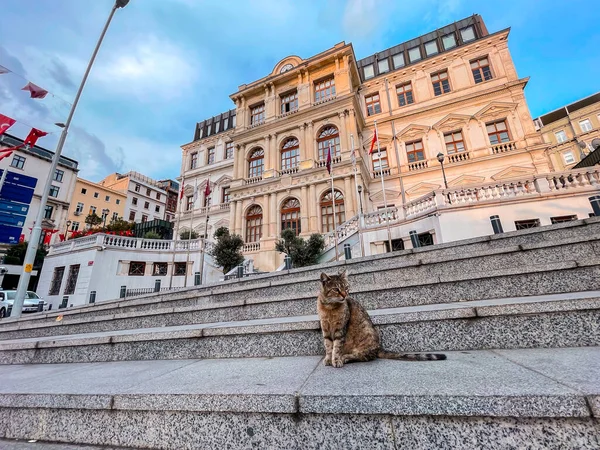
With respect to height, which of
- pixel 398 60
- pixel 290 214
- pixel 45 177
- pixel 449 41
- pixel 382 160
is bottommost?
pixel 290 214

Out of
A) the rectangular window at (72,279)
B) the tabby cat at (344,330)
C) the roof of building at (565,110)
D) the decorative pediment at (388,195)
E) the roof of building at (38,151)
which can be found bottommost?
the tabby cat at (344,330)

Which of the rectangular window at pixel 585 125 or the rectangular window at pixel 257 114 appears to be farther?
the rectangular window at pixel 585 125

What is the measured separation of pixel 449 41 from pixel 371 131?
9893 mm

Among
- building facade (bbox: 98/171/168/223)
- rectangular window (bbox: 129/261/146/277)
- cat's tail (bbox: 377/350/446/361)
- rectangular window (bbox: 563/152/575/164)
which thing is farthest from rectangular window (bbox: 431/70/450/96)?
building facade (bbox: 98/171/168/223)

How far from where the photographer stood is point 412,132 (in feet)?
61.9

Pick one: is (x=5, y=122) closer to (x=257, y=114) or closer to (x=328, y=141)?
(x=328, y=141)

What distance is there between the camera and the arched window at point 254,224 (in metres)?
18.2

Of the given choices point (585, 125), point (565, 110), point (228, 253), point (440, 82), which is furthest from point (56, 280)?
point (565, 110)

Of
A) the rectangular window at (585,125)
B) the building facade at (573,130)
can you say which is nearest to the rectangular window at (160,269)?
the building facade at (573,130)

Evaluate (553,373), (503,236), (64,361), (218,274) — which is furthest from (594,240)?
(218,274)

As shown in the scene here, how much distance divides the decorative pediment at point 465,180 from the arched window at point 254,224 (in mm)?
13488

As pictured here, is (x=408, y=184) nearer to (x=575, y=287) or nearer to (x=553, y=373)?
(x=575, y=287)

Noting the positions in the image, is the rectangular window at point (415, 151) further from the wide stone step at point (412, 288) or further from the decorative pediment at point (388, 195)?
the wide stone step at point (412, 288)

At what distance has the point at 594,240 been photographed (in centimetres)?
380
